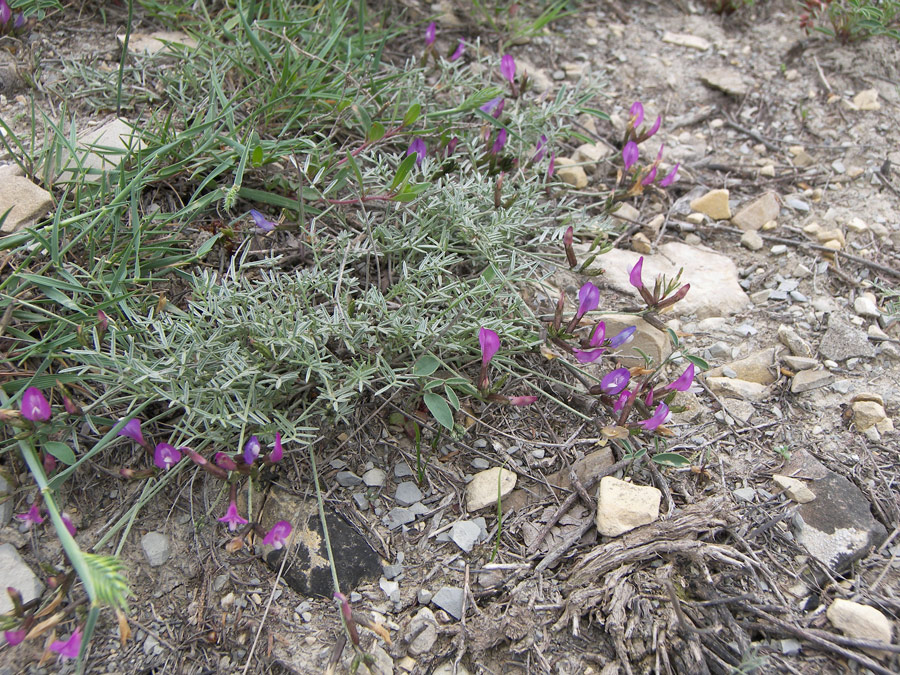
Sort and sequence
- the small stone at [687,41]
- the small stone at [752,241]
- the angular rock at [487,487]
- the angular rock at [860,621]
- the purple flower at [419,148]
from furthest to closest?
the small stone at [687,41]
the small stone at [752,241]
the purple flower at [419,148]
the angular rock at [487,487]
the angular rock at [860,621]

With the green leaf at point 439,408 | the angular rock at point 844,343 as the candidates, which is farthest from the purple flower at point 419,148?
the angular rock at point 844,343

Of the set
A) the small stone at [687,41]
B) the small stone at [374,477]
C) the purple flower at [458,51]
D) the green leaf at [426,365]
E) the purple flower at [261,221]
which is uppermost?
the purple flower at [458,51]

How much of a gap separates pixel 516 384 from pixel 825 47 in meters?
2.62

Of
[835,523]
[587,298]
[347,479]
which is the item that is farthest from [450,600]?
[835,523]

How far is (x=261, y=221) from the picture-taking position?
2.30 metres

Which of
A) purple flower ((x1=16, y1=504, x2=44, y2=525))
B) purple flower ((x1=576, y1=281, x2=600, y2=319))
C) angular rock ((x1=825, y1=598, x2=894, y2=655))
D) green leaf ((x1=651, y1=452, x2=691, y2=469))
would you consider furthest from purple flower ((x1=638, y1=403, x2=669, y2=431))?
purple flower ((x1=16, y1=504, x2=44, y2=525))

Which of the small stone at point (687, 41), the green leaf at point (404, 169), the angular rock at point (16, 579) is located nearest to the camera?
the angular rock at point (16, 579)

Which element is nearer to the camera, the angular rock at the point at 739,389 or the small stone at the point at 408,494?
the small stone at the point at 408,494

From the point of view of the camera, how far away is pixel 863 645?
1635 millimetres

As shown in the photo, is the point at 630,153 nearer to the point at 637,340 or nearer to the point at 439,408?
the point at 637,340

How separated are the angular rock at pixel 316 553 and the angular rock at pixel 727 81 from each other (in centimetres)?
278

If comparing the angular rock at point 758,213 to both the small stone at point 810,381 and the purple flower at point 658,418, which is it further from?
the purple flower at point 658,418

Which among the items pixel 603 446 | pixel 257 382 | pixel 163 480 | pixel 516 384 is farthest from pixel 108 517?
pixel 603 446

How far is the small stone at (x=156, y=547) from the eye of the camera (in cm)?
193
